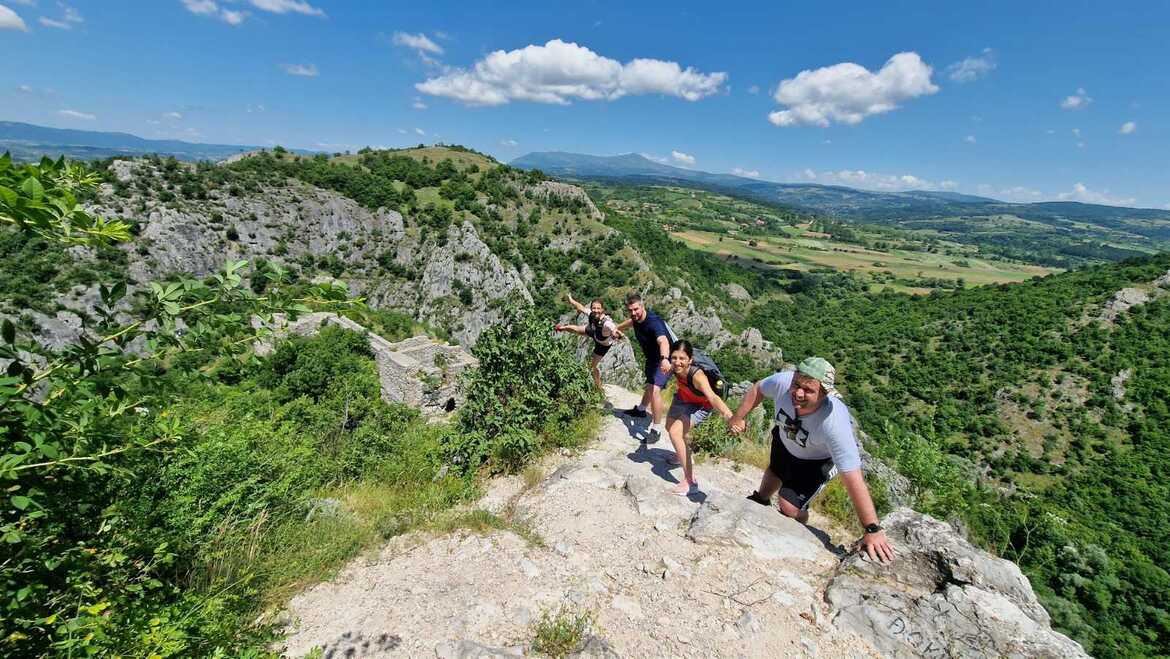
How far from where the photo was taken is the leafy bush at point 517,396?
6.24 metres

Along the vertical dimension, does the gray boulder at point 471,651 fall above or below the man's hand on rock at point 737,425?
below

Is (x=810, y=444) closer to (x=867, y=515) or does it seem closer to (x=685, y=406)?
(x=867, y=515)

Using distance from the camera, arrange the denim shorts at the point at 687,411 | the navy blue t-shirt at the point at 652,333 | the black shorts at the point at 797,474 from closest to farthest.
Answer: the black shorts at the point at 797,474
the denim shorts at the point at 687,411
the navy blue t-shirt at the point at 652,333

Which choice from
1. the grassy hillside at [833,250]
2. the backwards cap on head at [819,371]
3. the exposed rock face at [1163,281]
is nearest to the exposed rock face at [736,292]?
the grassy hillside at [833,250]

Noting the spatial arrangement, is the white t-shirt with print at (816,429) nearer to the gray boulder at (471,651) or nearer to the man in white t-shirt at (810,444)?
the man in white t-shirt at (810,444)

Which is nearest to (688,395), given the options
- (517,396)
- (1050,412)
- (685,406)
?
(685,406)

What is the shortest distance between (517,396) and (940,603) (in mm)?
5072

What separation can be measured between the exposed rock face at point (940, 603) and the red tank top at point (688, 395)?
1976mm

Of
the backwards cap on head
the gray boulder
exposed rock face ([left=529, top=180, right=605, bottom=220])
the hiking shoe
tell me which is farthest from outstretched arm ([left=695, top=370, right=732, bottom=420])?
exposed rock face ([left=529, top=180, right=605, bottom=220])

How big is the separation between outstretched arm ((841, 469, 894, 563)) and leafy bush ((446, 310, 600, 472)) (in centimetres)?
382

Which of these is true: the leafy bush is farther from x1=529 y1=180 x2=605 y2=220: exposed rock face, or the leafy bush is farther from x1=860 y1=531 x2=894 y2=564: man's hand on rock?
x1=529 y1=180 x2=605 y2=220: exposed rock face

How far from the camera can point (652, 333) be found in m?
6.53

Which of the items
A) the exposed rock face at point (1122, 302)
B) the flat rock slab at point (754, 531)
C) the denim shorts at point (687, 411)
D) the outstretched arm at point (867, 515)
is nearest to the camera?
the outstretched arm at point (867, 515)

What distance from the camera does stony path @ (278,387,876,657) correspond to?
11.0ft
